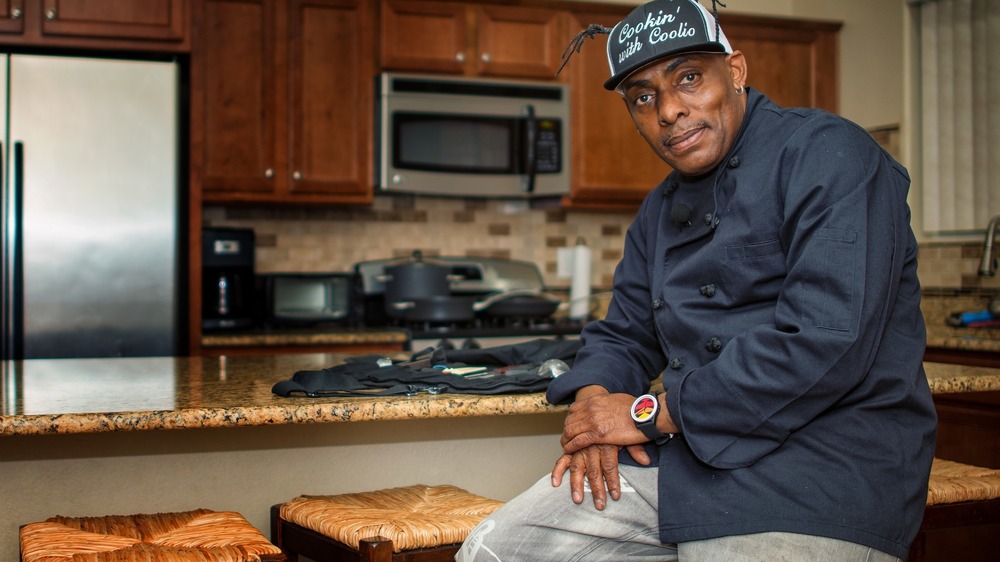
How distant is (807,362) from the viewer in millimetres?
1331

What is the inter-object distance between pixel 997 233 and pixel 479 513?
116 inches

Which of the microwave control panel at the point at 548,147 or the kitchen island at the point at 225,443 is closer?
the kitchen island at the point at 225,443

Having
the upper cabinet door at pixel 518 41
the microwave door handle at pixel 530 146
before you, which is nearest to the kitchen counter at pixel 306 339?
the microwave door handle at pixel 530 146

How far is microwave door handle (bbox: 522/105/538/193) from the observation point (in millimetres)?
4367

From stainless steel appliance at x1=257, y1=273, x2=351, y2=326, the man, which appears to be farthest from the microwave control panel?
the man

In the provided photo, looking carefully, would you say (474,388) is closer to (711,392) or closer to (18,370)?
(711,392)

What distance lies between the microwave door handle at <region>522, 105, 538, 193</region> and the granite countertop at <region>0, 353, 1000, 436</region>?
235cm

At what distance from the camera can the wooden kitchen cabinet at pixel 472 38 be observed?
423cm

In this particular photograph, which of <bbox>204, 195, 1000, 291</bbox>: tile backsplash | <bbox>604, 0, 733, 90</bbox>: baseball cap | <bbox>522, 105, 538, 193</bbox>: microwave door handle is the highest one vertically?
<bbox>522, 105, 538, 193</bbox>: microwave door handle

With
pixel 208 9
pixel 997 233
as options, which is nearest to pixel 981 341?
pixel 997 233

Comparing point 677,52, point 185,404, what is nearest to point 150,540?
point 185,404

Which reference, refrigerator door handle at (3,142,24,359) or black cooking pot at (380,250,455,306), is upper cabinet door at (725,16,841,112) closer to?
black cooking pot at (380,250,455,306)

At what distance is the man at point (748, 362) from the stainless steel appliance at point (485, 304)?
2.38m

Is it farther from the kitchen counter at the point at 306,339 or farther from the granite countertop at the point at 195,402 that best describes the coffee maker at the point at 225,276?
the granite countertop at the point at 195,402
